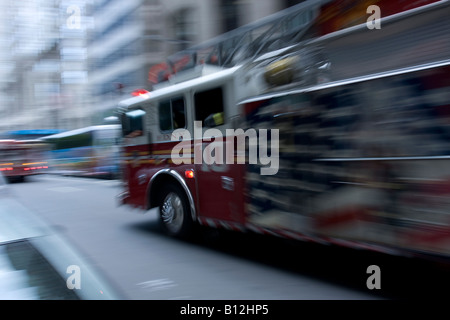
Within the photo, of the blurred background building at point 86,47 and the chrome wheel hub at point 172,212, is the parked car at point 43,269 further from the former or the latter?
the blurred background building at point 86,47

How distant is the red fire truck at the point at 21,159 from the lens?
831 inches

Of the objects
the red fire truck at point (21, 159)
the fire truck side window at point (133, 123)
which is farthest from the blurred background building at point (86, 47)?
the fire truck side window at point (133, 123)

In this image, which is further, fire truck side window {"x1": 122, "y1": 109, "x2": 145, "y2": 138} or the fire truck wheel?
fire truck side window {"x1": 122, "y1": 109, "x2": 145, "y2": 138}

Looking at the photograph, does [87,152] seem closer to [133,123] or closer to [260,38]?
[133,123]

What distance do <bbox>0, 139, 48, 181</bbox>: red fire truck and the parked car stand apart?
1997cm

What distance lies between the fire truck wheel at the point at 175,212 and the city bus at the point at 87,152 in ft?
42.9

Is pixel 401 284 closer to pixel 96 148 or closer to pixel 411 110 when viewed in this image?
pixel 411 110

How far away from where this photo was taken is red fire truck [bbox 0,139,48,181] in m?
21.1

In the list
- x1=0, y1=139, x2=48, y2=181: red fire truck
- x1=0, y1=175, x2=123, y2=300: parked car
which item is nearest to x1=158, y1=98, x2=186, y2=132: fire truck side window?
x1=0, y1=175, x2=123, y2=300: parked car

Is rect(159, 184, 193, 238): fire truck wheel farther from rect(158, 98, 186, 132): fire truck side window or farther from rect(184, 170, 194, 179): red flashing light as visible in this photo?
rect(158, 98, 186, 132): fire truck side window

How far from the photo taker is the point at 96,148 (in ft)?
71.9

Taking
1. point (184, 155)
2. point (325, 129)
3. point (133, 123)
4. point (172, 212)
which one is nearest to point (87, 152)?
point (133, 123)

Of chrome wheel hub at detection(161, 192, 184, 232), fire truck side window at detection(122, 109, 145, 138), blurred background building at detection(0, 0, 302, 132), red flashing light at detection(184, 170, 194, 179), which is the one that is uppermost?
blurred background building at detection(0, 0, 302, 132)
